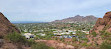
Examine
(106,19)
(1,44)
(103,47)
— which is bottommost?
(103,47)

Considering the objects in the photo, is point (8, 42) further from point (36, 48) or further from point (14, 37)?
point (36, 48)

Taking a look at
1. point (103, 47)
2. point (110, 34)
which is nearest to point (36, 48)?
point (103, 47)

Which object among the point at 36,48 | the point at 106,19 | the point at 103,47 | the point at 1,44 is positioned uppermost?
the point at 106,19

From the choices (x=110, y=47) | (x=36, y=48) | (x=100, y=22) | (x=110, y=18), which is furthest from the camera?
(x=100, y=22)

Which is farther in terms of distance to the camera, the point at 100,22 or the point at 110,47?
the point at 100,22

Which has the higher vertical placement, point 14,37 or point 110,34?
point 14,37

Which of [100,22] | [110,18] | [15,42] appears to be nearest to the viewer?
[15,42]

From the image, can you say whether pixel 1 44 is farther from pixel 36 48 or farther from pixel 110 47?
pixel 110 47

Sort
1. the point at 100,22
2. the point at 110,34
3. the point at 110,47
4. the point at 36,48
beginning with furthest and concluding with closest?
the point at 100,22 → the point at 110,34 → the point at 110,47 → the point at 36,48

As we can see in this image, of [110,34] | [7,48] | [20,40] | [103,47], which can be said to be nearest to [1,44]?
[7,48]
